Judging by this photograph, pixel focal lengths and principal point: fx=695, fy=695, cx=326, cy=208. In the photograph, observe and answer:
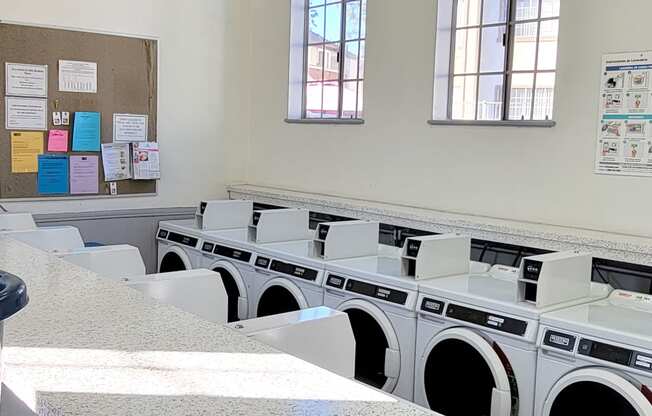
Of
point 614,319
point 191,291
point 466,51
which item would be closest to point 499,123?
point 466,51

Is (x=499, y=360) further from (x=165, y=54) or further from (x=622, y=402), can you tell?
(x=165, y=54)

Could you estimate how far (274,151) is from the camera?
584cm

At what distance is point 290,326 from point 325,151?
3.42 meters

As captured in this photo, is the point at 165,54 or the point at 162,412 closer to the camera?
the point at 162,412

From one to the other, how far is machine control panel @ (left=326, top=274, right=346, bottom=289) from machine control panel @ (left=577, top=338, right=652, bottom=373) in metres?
1.38

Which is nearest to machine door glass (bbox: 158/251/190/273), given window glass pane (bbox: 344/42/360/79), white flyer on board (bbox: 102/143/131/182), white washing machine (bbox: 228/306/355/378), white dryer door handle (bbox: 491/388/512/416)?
white flyer on board (bbox: 102/143/131/182)

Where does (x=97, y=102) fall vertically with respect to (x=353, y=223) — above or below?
above

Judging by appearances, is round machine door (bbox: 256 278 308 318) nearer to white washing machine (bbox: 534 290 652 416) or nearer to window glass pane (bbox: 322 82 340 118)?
white washing machine (bbox: 534 290 652 416)

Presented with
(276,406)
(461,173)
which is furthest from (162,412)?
(461,173)

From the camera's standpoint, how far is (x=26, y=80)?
486 cm

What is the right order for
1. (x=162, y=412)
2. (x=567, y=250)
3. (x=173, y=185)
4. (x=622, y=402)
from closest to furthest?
(x=162, y=412)
(x=622, y=402)
(x=567, y=250)
(x=173, y=185)

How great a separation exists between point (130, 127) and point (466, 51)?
260cm

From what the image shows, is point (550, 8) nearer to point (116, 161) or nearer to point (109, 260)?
point (109, 260)

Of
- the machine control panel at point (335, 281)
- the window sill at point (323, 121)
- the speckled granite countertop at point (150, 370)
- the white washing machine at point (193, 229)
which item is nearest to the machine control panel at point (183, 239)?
the white washing machine at point (193, 229)
